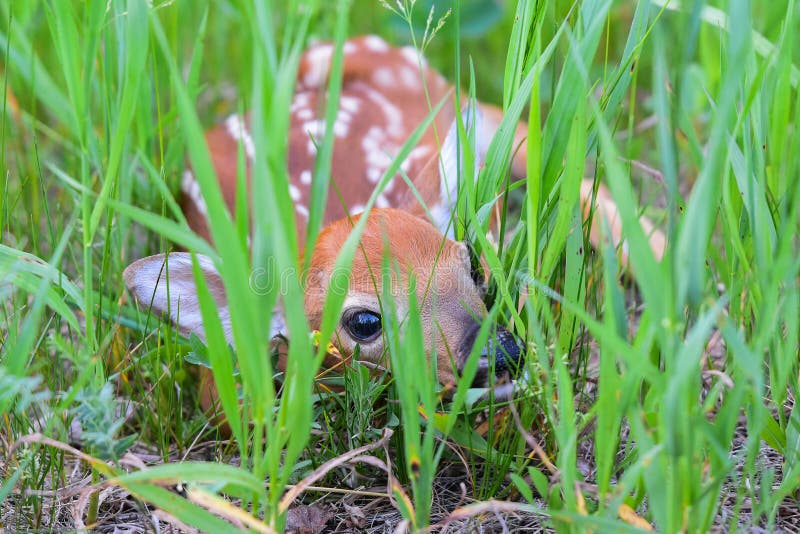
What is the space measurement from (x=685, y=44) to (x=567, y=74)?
1.49 feet

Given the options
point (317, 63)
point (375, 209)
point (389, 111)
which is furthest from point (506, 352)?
point (317, 63)

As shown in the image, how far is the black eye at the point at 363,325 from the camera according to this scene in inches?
90.7

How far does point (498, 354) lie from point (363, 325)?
0.43 m

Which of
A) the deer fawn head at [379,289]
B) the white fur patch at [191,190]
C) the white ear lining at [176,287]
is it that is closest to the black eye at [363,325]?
the deer fawn head at [379,289]

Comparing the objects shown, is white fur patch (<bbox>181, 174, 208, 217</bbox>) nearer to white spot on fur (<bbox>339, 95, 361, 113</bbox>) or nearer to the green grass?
the green grass

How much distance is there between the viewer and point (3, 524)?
185 cm

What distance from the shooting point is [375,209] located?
251 cm

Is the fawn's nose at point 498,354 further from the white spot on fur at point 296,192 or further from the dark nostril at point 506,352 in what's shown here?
the white spot on fur at point 296,192

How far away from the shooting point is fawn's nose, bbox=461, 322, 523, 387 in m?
1.89

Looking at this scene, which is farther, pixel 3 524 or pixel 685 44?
pixel 3 524

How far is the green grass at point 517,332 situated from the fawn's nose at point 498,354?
0.21 ft

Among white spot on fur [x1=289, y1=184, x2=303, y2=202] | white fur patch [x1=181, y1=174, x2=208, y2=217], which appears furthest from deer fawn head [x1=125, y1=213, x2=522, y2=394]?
white fur patch [x1=181, y1=174, x2=208, y2=217]

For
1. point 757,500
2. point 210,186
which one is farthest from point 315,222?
point 757,500

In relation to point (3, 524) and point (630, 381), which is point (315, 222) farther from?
point (3, 524)
